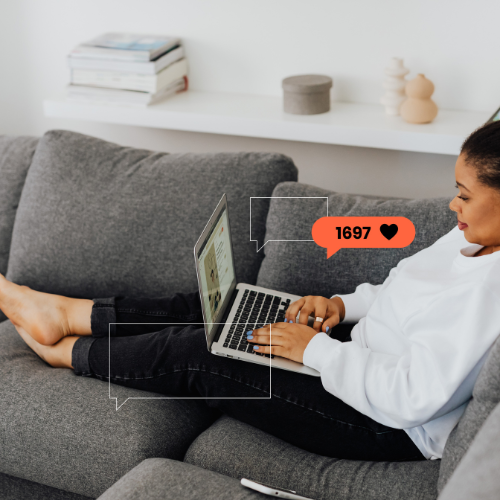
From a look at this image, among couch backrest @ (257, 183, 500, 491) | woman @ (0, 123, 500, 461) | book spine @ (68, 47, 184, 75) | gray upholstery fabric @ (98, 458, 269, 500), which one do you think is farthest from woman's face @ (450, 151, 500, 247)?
book spine @ (68, 47, 184, 75)

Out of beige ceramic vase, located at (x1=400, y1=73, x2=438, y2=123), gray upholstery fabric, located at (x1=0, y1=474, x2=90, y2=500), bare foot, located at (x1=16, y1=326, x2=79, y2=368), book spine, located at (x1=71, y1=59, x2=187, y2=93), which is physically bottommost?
gray upholstery fabric, located at (x1=0, y1=474, x2=90, y2=500)

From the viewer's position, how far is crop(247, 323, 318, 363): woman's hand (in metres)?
1.15

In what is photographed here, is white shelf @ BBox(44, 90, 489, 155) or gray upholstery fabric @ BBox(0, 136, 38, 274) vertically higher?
white shelf @ BBox(44, 90, 489, 155)

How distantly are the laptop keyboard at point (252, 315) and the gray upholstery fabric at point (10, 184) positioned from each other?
0.84 m

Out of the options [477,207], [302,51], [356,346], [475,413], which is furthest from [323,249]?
[302,51]

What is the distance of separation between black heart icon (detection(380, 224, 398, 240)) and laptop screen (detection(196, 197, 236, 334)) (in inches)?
14.6

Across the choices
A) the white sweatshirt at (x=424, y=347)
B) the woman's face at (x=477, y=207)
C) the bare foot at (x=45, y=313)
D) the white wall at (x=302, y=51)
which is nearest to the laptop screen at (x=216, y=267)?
the white sweatshirt at (x=424, y=347)

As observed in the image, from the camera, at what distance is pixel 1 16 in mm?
2318

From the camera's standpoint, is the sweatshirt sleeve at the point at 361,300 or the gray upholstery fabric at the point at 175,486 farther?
→ the sweatshirt sleeve at the point at 361,300

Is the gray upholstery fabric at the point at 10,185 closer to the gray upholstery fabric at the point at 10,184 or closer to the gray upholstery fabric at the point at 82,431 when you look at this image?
the gray upholstery fabric at the point at 10,184

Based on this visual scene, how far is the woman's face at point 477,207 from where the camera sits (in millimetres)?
975

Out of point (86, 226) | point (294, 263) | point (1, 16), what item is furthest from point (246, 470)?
point (1, 16)

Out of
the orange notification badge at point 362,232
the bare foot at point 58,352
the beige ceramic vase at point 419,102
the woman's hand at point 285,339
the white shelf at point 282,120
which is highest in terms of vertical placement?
the beige ceramic vase at point 419,102

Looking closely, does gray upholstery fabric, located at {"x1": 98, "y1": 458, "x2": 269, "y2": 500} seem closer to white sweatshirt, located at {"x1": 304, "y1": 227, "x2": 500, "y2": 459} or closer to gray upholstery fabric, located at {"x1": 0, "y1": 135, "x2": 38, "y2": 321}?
white sweatshirt, located at {"x1": 304, "y1": 227, "x2": 500, "y2": 459}
